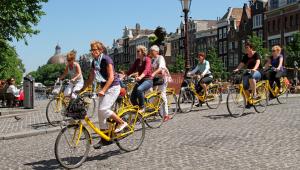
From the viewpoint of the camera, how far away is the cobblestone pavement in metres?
6.37

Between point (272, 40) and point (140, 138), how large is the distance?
176 ft

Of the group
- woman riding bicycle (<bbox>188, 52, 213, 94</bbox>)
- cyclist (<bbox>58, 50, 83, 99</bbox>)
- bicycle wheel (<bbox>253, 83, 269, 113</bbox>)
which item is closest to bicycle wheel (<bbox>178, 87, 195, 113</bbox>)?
woman riding bicycle (<bbox>188, 52, 213, 94</bbox>)

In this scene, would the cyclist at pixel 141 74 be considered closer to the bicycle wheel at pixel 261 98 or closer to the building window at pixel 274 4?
the bicycle wheel at pixel 261 98

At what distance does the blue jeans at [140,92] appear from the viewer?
947 cm

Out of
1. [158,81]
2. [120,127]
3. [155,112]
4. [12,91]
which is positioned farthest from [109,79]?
[12,91]

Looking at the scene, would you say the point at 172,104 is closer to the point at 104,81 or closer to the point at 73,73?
the point at 73,73

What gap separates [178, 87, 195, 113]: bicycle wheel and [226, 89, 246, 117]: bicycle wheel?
5.14 ft

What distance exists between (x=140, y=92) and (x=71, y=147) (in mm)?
3231

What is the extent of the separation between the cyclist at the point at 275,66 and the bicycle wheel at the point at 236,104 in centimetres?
238

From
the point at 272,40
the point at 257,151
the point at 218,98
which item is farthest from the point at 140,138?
the point at 272,40

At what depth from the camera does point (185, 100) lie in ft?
42.1

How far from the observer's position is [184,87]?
500 inches

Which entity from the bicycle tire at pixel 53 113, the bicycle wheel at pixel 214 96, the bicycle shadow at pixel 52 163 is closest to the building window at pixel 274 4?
the bicycle wheel at pixel 214 96

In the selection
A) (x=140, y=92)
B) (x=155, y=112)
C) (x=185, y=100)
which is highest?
(x=140, y=92)
